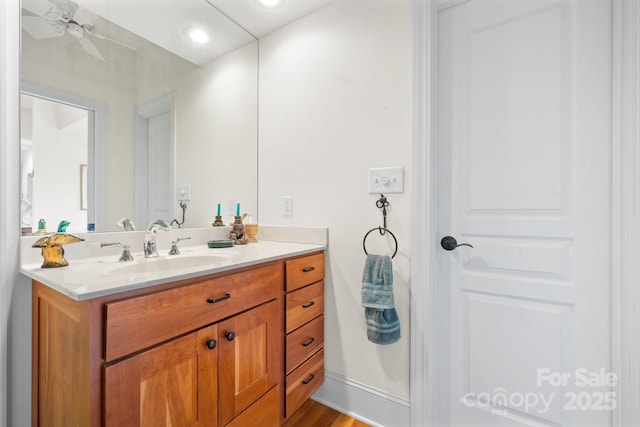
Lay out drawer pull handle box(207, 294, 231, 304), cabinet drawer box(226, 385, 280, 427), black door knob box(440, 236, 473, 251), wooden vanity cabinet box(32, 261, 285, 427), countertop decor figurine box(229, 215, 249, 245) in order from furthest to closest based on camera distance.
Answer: countertop decor figurine box(229, 215, 249, 245)
black door knob box(440, 236, 473, 251)
cabinet drawer box(226, 385, 280, 427)
drawer pull handle box(207, 294, 231, 304)
wooden vanity cabinet box(32, 261, 285, 427)

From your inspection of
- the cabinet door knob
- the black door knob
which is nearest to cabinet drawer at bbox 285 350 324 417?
the cabinet door knob

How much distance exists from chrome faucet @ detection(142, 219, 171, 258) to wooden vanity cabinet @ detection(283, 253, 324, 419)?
576mm

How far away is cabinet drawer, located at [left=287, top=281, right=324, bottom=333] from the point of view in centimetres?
131

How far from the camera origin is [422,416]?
4.24 feet

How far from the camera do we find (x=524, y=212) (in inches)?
45.9

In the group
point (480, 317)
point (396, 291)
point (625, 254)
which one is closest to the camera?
point (625, 254)

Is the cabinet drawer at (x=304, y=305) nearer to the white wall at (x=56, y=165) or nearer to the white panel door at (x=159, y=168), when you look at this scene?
the white panel door at (x=159, y=168)

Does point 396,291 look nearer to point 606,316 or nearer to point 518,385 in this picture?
point 518,385

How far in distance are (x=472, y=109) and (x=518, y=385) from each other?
3.94 ft

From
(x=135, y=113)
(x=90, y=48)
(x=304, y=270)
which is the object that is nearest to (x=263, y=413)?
(x=304, y=270)

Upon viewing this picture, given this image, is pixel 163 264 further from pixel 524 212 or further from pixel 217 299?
pixel 524 212

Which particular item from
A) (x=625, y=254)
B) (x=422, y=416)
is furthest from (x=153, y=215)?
(x=625, y=254)

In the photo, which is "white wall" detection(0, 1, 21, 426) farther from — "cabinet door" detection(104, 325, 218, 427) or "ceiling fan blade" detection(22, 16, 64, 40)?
"cabinet door" detection(104, 325, 218, 427)

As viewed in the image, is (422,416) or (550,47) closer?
(550,47)
